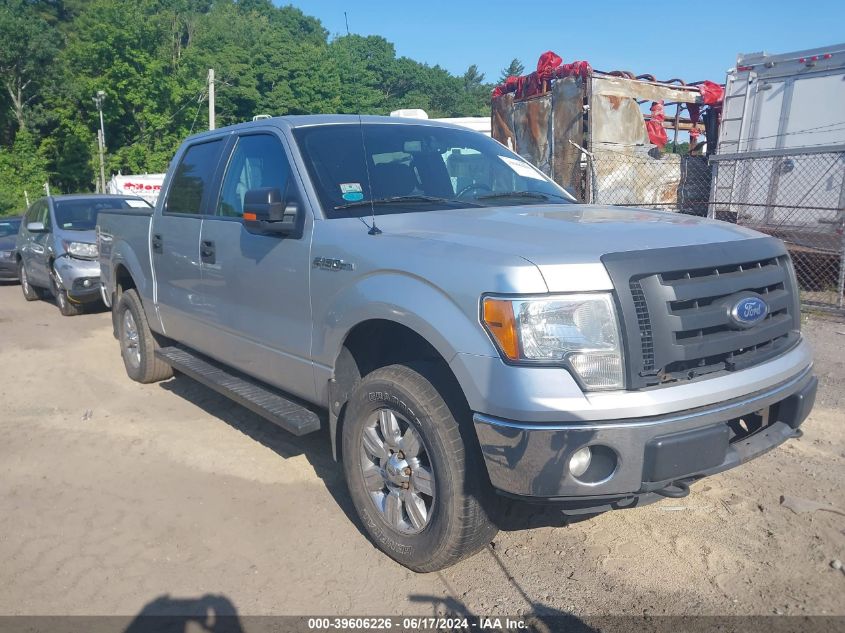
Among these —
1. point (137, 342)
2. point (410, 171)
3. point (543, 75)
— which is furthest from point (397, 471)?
point (543, 75)

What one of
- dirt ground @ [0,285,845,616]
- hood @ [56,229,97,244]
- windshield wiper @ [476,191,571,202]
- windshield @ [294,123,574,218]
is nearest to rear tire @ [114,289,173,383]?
dirt ground @ [0,285,845,616]

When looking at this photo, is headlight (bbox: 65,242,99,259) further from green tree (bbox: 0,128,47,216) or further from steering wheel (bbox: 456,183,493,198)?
green tree (bbox: 0,128,47,216)

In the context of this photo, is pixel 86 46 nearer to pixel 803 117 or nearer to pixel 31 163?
pixel 31 163

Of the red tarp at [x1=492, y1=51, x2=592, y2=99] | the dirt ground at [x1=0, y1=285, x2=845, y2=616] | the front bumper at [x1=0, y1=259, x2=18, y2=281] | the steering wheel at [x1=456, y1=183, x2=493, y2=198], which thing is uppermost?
the red tarp at [x1=492, y1=51, x2=592, y2=99]

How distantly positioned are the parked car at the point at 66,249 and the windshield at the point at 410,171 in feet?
21.5

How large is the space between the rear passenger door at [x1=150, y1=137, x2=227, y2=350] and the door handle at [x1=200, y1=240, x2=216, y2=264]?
0.35 feet

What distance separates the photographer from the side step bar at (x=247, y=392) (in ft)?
12.2

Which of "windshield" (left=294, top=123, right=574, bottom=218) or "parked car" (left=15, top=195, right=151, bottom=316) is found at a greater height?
"windshield" (left=294, top=123, right=574, bottom=218)

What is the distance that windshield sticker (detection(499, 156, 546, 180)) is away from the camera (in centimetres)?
452

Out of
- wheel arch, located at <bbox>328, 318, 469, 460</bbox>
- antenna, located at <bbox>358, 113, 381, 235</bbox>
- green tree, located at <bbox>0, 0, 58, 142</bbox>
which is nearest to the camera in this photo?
antenna, located at <bbox>358, 113, 381, 235</bbox>

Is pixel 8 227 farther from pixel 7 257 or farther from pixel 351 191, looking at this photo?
pixel 351 191

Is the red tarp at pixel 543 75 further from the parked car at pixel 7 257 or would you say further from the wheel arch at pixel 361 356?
Result: the parked car at pixel 7 257

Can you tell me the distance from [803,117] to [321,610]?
10074mm

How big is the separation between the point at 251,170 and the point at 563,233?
2288 mm
